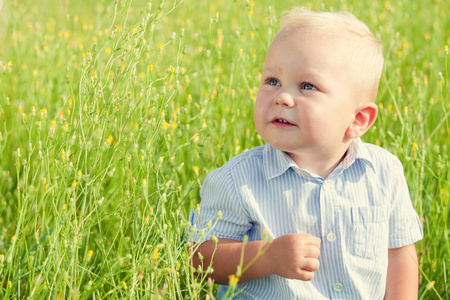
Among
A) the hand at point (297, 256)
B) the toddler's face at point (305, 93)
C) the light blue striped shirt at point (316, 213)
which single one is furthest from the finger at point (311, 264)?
the toddler's face at point (305, 93)

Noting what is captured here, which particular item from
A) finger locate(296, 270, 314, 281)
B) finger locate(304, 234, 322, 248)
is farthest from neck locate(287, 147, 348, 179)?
finger locate(296, 270, 314, 281)

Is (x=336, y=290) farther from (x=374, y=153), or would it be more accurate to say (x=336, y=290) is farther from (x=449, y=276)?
(x=449, y=276)

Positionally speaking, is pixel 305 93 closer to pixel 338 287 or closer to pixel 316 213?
pixel 316 213

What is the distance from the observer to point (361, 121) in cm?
207

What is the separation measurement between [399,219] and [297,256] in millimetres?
517

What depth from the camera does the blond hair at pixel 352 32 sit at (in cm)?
197

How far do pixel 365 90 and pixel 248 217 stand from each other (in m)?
0.58

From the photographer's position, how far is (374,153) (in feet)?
7.11

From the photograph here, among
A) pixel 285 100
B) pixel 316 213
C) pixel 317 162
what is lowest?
pixel 316 213

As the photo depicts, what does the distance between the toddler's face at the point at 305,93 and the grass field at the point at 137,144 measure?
0.37 m

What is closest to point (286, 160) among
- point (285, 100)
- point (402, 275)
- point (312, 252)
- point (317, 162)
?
point (317, 162)

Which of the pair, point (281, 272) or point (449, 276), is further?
point (449, 276)

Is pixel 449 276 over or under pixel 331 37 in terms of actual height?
under

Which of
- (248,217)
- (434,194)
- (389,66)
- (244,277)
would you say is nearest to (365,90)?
(248,217)
